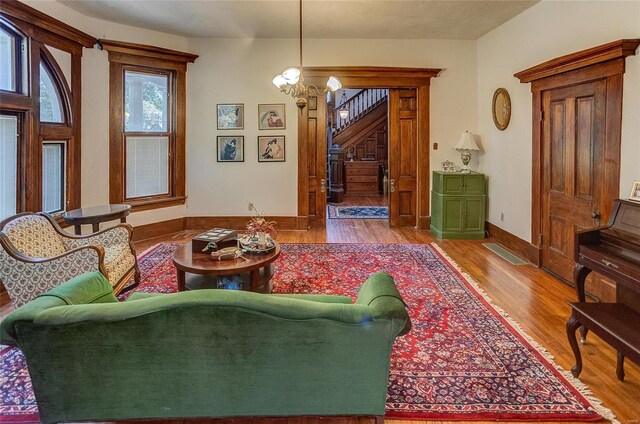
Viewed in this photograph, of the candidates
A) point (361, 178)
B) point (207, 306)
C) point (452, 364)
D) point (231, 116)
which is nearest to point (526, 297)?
point (452, 364)

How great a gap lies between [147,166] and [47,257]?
132 inches

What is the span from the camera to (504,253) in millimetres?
5648

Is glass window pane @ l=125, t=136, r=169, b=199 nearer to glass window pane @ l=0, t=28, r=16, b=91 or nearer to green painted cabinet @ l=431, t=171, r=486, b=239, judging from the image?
glass window pane @ l=0, t=28, r=16, b=91

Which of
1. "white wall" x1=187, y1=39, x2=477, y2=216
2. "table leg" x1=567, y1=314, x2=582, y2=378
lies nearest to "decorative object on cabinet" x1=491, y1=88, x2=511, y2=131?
"white wall" x1=187, y1=39, x2=477, y2=216

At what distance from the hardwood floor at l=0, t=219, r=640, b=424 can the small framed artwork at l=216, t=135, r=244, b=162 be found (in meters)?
1.39

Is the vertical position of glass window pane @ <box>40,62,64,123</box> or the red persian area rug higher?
glass window pane @ <box>40,62,64,123</box>

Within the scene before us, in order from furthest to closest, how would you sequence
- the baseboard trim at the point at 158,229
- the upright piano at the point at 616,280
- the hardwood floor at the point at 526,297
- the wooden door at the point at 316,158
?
1. the wooden door at the point at 316,158
2. the baseboard trim at the point at 158,229
3. the hardwood floor at the point at 526,297
4. the upright piano at the point at 616,280

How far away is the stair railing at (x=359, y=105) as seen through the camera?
40.0ft

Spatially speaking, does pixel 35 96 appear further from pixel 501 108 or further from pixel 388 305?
pixel 501 108

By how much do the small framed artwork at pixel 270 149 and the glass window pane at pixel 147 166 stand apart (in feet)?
5.05

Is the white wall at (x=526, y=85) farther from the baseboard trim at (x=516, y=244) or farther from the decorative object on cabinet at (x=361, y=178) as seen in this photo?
the decorative object on cabinet at (x=361, y=178)

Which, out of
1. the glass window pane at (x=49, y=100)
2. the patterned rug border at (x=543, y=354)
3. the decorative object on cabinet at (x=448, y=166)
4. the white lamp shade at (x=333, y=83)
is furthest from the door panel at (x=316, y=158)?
the glass window pane at (x=49, y=100)

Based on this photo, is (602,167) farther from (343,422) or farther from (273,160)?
(273,160)

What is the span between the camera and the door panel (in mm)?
7113
